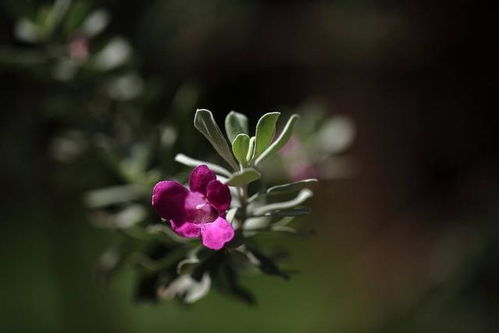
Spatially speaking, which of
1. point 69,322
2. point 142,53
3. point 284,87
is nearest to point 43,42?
point 142,53

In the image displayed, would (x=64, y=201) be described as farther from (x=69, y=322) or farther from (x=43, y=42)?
(x=43, y=42)

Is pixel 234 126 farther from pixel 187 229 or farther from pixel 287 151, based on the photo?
pixel 287 151

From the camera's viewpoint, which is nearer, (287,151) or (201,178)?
(201,178)

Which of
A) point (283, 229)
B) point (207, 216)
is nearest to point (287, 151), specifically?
point (283, 229)

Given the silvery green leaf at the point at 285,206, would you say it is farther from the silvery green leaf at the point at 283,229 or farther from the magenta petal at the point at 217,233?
the magenta petal at the point at 217,233

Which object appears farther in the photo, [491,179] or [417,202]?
[417,202]
